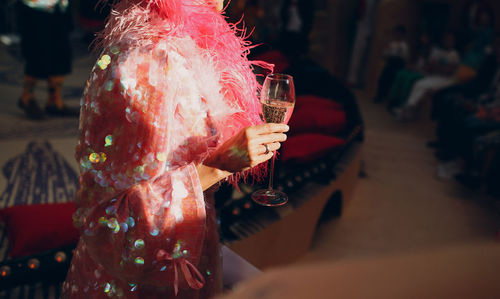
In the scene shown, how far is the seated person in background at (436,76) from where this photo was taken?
20.4ft

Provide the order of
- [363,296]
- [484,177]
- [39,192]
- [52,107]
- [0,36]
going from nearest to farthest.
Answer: [363,296]
[39,192]
[484,177]
[52,107]
[0,36]

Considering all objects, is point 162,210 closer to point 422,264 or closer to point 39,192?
point 422,264

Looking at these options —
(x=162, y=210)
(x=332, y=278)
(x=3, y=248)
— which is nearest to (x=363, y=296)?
(x=332, y=278)

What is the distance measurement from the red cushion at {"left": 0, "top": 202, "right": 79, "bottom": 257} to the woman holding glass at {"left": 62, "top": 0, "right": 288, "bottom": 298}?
3.42ft

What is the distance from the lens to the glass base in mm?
979

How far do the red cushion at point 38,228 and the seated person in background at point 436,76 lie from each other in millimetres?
5746

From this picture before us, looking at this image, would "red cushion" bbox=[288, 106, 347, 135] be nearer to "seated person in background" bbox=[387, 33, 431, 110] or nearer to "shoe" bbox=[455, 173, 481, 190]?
"shoe" bbox=[455, 173, 481, 190]

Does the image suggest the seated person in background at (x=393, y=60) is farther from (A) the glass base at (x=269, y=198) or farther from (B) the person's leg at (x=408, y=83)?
(A) the glass base at (x=269, y=198)

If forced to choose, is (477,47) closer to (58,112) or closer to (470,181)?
(470,181)

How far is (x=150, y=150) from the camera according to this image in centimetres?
72

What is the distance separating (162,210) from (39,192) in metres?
2.24

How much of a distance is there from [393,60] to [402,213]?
5.00m

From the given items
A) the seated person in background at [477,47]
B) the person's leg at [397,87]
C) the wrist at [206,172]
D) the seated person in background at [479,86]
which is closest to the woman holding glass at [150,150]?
the wrist at [206,172]

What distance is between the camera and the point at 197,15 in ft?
2.69
